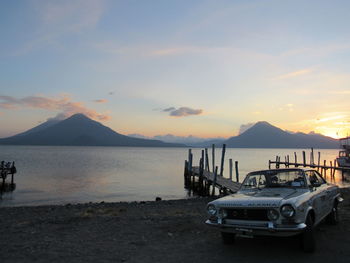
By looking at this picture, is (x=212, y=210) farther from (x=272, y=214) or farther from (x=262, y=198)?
(x=272, y=214)

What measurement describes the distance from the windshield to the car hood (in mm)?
242

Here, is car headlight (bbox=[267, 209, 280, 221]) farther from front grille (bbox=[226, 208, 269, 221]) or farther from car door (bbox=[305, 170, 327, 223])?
car door (bbox=[305, 170, 327, 223])

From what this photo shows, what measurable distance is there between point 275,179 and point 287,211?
1.86m

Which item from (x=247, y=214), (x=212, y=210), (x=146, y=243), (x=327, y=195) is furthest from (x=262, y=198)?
(x=146, y=243)

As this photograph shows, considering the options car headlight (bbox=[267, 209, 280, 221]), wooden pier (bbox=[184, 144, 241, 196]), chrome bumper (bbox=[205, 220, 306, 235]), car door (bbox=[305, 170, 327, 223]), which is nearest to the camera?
chrome bumper (bbox=[205, 220, 306, 235])

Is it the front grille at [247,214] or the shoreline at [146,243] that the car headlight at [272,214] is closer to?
the front grille at [247,214]

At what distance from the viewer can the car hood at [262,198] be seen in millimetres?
6320

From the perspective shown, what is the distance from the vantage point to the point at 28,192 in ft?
90.9

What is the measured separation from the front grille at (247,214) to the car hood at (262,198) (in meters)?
0.14

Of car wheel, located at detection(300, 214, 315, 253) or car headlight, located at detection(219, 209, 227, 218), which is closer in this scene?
car wheel, located at detection(300, 214, 315, 253)

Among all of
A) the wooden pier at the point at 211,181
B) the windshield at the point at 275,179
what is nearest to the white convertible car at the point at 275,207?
the windshield at the point at 275,179

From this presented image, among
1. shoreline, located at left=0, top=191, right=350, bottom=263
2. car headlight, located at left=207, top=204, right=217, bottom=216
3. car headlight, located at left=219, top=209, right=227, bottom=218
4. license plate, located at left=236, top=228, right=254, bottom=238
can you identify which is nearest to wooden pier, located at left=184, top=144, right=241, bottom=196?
shoreline, located at left=0, top=191, right=350, bottom=263

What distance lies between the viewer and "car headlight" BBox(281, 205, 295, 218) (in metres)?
6.06

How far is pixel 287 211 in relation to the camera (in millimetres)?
6109
